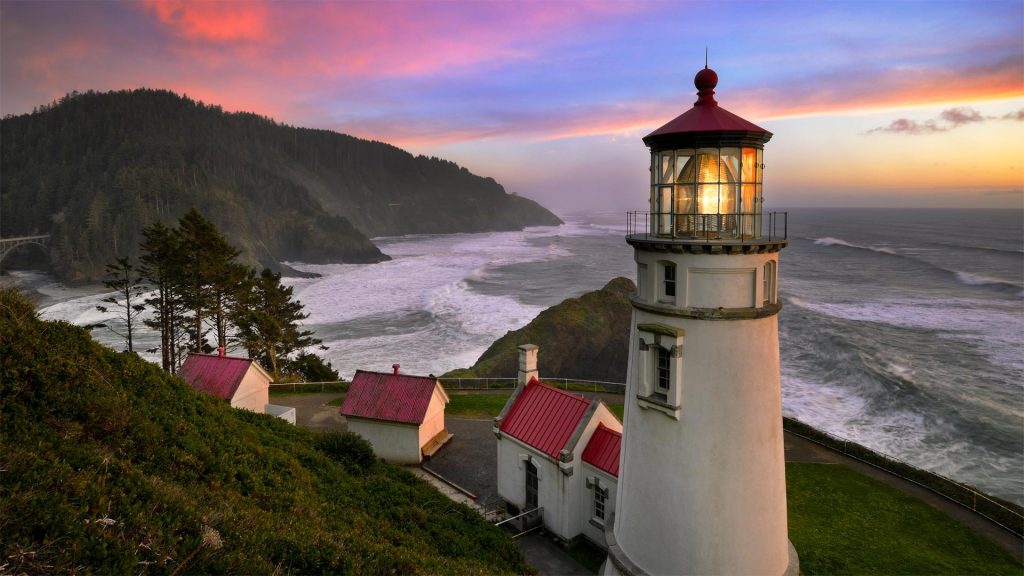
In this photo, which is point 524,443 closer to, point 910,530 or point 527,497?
point 527,497

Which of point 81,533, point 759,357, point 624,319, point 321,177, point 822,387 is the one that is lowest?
point 822,387

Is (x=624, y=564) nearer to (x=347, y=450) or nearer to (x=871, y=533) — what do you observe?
(x=347, y=450)

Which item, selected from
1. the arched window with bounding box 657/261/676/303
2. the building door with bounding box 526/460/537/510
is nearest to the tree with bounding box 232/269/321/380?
the building door with bounding box 526/460/537/510

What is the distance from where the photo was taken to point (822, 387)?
2822 centimetres

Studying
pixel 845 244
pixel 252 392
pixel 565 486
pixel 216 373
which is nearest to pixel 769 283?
pixel 565 486

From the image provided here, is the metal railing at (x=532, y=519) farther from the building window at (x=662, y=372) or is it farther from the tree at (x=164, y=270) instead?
the tree at (x=164, y=270)

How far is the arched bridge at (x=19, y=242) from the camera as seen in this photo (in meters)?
71.4

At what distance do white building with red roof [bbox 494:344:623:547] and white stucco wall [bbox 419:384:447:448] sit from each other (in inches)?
148

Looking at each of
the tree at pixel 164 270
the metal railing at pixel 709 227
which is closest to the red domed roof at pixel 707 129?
the metal railing at pixel 709 227

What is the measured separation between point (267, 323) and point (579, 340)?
1739 centimetres

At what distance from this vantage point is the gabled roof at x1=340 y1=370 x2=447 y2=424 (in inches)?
653

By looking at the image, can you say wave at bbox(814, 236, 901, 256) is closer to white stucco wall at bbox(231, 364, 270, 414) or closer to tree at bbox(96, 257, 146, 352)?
white stucco wall at bbox(231, 364, 270, 414)

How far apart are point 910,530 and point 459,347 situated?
25.5m

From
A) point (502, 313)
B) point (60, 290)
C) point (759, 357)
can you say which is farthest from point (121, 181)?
point (759, 357)
